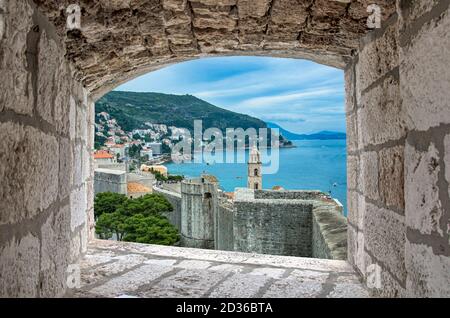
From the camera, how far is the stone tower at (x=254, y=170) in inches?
1043

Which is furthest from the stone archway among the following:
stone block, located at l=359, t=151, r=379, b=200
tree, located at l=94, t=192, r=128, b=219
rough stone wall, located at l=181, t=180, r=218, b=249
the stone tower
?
the stone tower

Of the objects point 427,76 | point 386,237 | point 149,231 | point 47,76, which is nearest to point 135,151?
point 149,231

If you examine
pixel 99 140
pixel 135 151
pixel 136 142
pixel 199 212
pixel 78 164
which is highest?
pixel 136 142

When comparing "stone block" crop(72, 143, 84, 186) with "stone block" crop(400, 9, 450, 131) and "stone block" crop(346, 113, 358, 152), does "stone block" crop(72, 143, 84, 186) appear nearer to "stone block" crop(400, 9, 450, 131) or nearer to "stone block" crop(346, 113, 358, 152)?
"stone block" crop(346, 113, 358, 152)

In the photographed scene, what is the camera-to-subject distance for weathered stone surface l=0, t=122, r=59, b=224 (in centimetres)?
112

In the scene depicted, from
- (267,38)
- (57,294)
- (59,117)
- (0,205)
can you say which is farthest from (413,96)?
(57,294)

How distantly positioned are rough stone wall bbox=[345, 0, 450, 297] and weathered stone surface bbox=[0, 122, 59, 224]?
4.14ft

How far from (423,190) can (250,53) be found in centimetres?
177

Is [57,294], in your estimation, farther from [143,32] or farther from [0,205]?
[143,32]

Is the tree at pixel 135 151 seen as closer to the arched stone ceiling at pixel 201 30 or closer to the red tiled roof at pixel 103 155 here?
the red tiled roof at pixel 103 155

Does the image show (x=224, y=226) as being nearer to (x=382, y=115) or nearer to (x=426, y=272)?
(x=382, y=115)

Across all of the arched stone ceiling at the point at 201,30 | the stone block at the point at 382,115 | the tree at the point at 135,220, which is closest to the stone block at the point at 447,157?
the stone block at the point at 382,115

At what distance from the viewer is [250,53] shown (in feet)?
9.23

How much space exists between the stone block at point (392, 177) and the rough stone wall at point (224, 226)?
1408 centimetres
